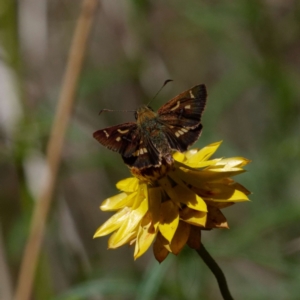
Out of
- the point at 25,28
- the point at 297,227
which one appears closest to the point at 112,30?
the point at 25,28

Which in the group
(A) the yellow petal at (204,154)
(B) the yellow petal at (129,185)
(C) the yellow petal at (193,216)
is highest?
(A) the yellow petal at (204,154)

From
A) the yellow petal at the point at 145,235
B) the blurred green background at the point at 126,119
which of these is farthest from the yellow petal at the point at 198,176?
the blurred green background at the point at 126,119

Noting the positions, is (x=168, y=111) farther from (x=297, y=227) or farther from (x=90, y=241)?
(x=90, y=241)

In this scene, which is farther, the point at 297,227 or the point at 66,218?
the point at 297,227

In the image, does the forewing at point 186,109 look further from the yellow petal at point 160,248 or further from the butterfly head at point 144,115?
the yellow petal at point 160,248

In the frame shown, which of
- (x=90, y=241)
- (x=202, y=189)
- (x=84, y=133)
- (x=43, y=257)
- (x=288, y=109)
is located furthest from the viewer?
(x=90, y=241)

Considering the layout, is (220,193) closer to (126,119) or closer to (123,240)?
(123,240)

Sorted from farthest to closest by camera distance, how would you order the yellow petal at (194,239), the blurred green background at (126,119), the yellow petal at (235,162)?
the blurred green background at (126,119) → the yellow petal at (235,162) → the yellow petal at (194,239)

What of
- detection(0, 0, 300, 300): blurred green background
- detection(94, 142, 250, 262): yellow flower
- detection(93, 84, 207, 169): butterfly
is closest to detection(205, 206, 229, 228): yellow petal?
detection(94, 142, 250, 262): yellow flower
